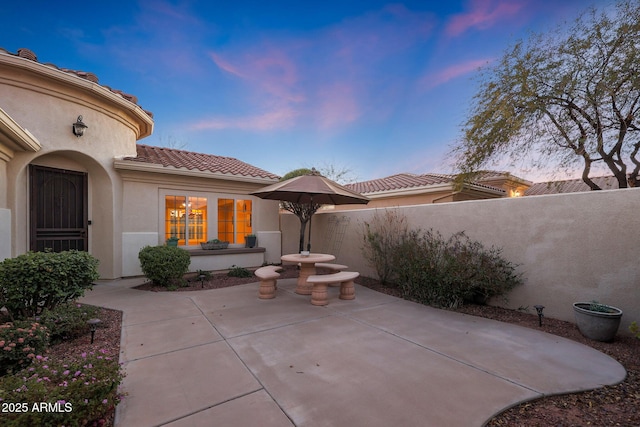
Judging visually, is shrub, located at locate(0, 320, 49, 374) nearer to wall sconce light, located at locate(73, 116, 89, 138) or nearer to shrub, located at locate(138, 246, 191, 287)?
shrub, located at locate(138, 246, 191, 287)

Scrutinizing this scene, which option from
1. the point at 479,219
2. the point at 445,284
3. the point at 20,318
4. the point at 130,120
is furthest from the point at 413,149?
the point at 20,318

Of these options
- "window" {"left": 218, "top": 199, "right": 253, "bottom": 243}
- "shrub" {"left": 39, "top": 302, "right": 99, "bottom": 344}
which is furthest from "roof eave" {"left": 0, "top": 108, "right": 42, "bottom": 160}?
"window" {"left": 218, "top": 199, "right": 253, "bottom": 243}

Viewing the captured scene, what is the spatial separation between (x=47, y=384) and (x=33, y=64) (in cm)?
724

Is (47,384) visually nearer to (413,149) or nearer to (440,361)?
(440,361)

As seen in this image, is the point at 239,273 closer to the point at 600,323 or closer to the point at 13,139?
the point at 13,139

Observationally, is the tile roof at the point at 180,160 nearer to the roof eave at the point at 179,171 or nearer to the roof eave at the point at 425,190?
the roof eave at the point at 179,171

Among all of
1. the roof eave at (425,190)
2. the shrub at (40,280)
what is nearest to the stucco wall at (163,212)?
the shrub at (40,280)

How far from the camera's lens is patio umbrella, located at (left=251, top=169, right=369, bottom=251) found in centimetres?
632

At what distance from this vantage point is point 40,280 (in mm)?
3775

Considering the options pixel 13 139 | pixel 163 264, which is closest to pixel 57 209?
pixel 13 139

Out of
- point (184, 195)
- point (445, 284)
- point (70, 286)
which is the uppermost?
point (184, 195)

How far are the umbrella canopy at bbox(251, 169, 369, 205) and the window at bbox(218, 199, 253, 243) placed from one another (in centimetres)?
243

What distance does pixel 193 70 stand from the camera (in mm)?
11281

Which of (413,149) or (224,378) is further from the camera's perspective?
(413,149)
